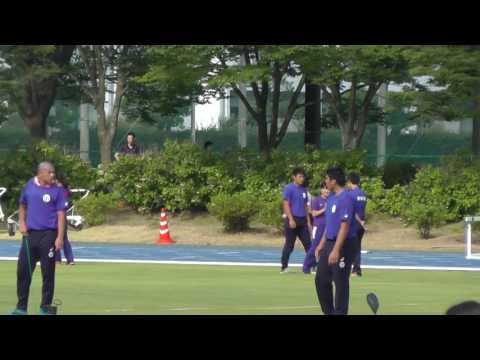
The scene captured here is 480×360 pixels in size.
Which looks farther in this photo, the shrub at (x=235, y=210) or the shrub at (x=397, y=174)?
the shrub at (x=397, y=174)

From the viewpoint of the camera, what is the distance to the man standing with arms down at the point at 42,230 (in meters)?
14.9

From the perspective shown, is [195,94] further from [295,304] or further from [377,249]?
[295,304]

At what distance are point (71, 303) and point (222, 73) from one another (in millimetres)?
19488

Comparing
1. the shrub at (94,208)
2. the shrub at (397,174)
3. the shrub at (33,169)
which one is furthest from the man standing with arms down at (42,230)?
the shrub at (397,174)

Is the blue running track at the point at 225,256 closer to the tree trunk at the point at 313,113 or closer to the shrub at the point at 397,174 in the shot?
the shrub at the point at 397,174

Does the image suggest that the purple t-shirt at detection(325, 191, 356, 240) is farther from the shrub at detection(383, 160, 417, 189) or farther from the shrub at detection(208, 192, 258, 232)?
the shrub at detection(383, 160, 417, 189)

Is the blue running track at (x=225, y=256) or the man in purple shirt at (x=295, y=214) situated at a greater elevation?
the man in purple shirt at (x=295, y=214)

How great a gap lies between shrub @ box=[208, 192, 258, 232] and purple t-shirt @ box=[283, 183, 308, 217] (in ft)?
35.8

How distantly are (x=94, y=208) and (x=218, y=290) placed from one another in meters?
16.6

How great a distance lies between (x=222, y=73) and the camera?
118 ft

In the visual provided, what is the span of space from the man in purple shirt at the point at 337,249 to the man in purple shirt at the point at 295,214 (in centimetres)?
815

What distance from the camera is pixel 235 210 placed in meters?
33.5
